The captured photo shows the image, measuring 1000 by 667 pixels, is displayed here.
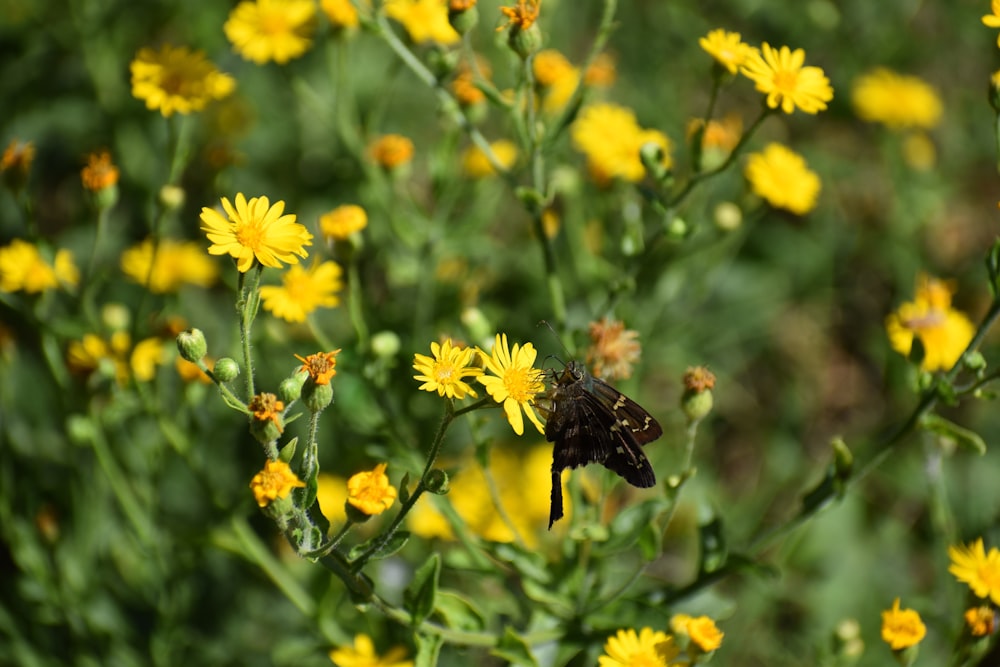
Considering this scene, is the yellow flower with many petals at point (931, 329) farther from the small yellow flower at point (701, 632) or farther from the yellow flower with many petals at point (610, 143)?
the small yellow flower at point (701, 632)

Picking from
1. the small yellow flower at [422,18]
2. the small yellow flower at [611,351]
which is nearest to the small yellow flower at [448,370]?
the small yellow flower at [611,351]

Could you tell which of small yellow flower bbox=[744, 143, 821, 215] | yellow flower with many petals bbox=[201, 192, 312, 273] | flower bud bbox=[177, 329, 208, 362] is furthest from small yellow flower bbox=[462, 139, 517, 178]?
flower bud bbox=[177, 329, 208, 362]

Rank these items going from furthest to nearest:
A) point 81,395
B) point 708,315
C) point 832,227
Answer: point 832,227
point 708,315
point 81,395

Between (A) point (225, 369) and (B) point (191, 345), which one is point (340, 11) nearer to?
(B) point (191, 345)

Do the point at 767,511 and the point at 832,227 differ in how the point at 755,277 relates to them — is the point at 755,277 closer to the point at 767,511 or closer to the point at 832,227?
the point at 832,227

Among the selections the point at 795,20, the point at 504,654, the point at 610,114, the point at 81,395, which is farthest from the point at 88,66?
the point at 795,20
